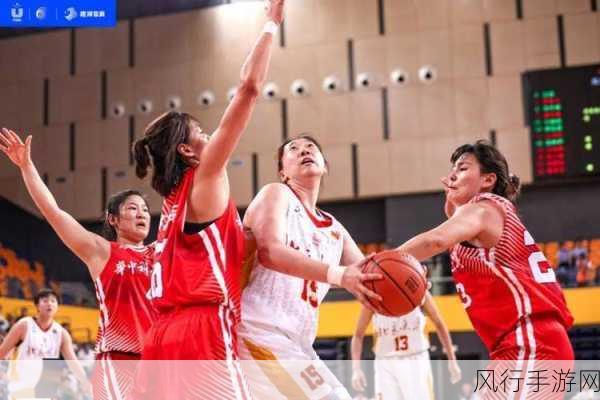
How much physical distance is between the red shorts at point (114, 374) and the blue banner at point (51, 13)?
15.9 ft

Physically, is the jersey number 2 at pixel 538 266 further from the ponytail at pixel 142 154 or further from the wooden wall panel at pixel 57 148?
the wooden wall panel at pixel 57 148

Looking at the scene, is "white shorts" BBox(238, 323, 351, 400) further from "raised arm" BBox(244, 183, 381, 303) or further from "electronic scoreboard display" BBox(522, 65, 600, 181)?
"electronic scoreboard display" BBox(522, 65, 600, 181)

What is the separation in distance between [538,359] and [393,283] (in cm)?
103

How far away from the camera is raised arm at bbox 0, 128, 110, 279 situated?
14.6ft

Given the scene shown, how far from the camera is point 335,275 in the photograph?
10.6 feet

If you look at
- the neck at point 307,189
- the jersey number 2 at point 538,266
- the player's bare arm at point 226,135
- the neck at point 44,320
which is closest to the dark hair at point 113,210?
the neck at point 307,189

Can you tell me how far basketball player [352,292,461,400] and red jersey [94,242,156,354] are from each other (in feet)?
11.2

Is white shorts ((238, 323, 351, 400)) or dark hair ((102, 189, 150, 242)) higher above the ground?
dark hair ((102, 189, 150, 242))

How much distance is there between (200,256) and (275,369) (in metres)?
0.76

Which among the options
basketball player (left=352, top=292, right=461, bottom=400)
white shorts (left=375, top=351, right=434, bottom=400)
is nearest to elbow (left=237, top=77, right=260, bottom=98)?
basketball player (left=352, top=292, right=461, bottom=400)

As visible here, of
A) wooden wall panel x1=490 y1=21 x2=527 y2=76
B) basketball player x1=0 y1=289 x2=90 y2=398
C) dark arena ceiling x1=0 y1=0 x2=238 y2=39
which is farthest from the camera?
dark arena ceiling x1=0 y1=0 x2=238 y2=39

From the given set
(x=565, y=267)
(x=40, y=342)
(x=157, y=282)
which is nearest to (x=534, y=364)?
(x=157, y=282)

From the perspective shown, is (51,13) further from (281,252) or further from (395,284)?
(395,284)

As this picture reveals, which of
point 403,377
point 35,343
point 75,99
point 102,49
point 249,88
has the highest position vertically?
point 102,49
